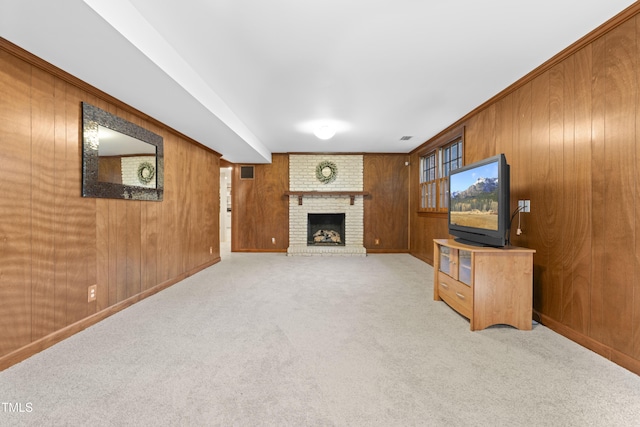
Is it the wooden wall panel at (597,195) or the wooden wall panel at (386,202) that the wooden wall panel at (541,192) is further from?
the wooden wall panel at (386,202)

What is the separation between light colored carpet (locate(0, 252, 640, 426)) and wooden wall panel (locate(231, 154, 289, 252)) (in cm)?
361

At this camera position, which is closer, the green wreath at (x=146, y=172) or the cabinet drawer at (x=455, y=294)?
the cabinet drawer at (x=455, y=294)

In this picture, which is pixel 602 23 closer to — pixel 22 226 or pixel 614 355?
pixel 614 355

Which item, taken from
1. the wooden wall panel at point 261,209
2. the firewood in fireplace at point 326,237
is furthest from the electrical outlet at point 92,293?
the firewood in fireplace at point 326,237

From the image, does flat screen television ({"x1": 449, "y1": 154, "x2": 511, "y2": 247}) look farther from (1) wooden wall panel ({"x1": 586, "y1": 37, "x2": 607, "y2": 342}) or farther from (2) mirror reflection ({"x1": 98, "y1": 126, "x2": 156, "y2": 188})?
(2) mirror reflection ({"x1": 98, "y1": 126, "x2": 156, "y2": 188})

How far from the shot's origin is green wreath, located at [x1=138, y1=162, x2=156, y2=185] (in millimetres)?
3201

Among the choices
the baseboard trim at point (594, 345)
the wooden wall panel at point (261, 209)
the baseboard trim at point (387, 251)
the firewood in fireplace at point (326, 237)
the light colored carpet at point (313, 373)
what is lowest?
the light colored carpet at point (313, 373)

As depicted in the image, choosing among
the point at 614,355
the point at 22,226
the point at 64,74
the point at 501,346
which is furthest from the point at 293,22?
the point at 614,355

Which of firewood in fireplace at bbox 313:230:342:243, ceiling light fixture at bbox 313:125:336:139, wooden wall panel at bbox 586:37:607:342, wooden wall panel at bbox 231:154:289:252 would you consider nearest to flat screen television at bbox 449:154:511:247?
wooden wall panel at bbox 586:37:607:342

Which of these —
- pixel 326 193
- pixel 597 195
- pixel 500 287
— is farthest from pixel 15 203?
pixel 326 193

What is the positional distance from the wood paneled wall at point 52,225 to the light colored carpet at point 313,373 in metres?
0.23

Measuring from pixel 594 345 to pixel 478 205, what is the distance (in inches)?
51.8

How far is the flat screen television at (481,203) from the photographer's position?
7.75 feet

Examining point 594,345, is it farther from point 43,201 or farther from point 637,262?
point 43,201
